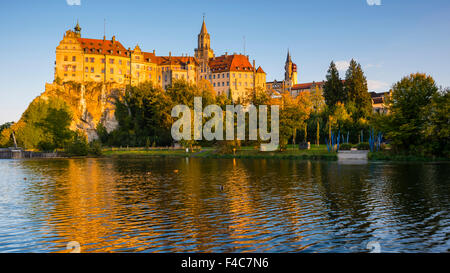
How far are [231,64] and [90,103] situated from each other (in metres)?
67.3

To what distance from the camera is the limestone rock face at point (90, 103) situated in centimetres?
12873

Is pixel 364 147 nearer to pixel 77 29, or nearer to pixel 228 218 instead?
pixel 228 218

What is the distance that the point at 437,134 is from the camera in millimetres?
59281

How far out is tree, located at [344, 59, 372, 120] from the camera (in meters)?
105

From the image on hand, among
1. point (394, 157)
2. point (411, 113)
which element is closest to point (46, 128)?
point (394, 157)

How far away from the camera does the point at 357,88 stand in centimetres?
10606

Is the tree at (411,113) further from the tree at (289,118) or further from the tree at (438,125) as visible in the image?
the tree at (289,118)

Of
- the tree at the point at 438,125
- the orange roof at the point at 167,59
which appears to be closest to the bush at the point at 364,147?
the tree at the point at 438,125

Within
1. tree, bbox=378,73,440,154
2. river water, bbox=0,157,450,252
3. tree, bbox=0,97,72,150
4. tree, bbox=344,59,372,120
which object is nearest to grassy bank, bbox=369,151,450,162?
tree, bbox=378,73,440,154

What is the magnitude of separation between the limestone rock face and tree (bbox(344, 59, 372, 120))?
7788 cm

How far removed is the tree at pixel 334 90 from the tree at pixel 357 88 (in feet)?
5.88

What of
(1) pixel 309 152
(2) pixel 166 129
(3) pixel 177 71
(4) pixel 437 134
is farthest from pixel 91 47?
(4) pixel 437 134

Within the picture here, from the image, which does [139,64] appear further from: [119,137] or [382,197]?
[382,197]
